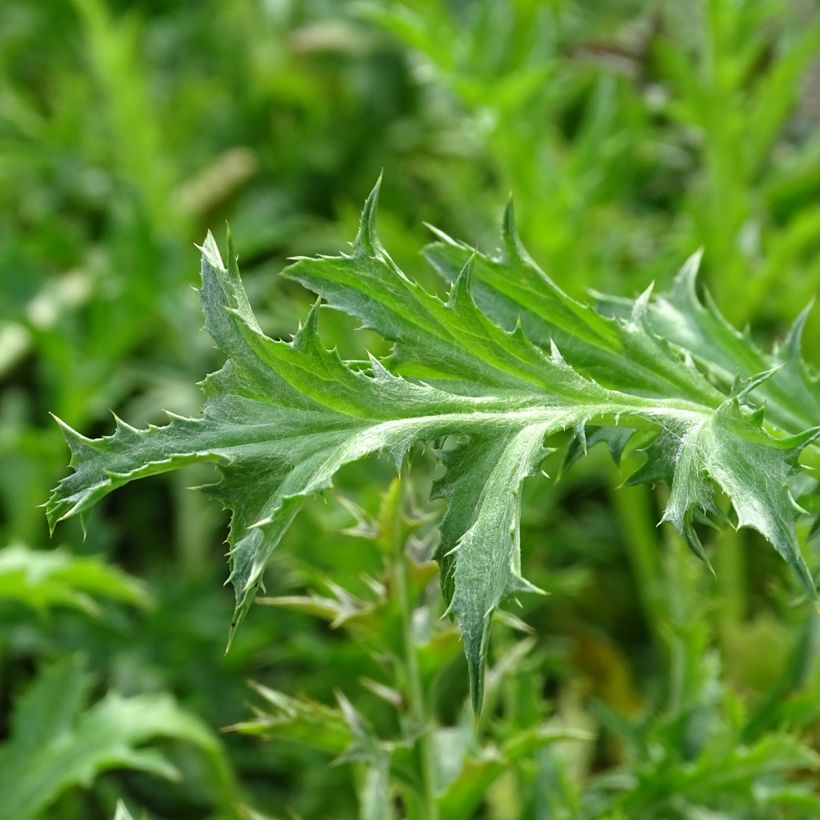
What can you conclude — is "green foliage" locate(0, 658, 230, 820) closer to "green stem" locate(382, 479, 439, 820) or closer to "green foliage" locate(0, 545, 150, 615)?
"green foliage" locate(0, 545, 150, 615)

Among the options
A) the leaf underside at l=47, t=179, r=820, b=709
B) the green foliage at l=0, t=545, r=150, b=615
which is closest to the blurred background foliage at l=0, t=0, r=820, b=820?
the green foliage at l=0, t=545, r=150, b=615

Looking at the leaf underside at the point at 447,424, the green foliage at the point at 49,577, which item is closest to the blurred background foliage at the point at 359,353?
the green foliage at the point at 49,577

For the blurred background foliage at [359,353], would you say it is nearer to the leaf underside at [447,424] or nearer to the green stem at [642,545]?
the green stem at [642,545]

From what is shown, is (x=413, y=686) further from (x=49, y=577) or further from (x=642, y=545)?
(x=642, y=545)

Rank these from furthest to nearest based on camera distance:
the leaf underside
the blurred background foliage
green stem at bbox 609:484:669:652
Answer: green stem at bbox 609:484:669:652
the blurred background foliage
the leaf underside

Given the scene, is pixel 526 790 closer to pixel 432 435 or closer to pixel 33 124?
pixel 432 435

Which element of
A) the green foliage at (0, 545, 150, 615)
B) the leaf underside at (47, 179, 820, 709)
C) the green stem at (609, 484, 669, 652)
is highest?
the leaf underside at (47, 179, 820, 709)
